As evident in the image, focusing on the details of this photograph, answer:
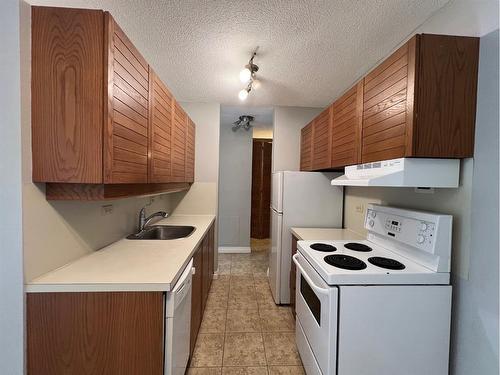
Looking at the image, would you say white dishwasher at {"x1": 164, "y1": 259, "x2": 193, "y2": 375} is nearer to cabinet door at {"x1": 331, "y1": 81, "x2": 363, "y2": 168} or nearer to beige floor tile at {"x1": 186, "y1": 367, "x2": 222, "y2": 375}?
beige floor tile at {"x1": 186, "y1": 367, "x2": 222, "y2": 375}

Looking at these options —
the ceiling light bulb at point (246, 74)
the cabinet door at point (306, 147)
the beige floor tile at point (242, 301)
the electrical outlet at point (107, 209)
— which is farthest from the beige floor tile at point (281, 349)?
the ceiling light bulb at point (246, 74)

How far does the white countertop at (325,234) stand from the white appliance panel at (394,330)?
3.07 feet

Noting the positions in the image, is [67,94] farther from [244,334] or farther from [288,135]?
[288,135]

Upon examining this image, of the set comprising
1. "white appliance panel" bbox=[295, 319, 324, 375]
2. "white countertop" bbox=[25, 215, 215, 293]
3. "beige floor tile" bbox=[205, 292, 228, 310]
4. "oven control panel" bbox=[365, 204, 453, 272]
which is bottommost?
"beige floor tile" bbox=[205, 292, 228, 310]

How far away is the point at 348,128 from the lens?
1896mm

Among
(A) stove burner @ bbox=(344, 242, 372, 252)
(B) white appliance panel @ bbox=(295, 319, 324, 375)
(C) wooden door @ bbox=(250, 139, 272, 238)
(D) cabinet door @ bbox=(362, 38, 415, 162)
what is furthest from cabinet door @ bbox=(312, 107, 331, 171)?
(C) wooden door @ bbox=(250, 139, 272, 238)

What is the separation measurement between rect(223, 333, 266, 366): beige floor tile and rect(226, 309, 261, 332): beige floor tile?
7 centimetres

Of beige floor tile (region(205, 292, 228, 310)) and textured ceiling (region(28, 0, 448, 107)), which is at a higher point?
textured ceiling (region(28, 0, 448, 107))

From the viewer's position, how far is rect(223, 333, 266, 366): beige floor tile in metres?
1.82

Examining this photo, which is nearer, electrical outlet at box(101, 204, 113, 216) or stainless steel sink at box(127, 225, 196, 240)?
electrical outlet at box(101, 204, 113, 216)

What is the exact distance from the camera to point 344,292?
121cm

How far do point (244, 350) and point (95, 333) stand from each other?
128cm

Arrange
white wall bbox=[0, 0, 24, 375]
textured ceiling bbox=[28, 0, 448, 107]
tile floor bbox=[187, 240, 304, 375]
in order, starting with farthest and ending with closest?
tile floor bbox=[187, 240, 304, 375], textured ceiling bbox=[28, 0, 448, 107], white wall bbox=[0, 0, 24, 375]

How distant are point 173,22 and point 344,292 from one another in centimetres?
201
